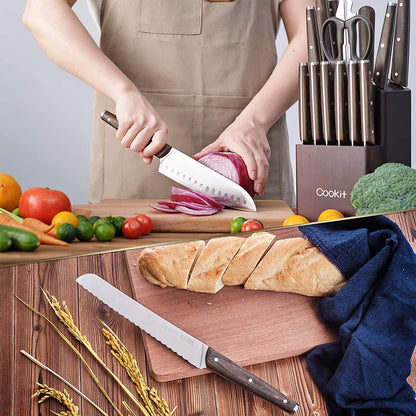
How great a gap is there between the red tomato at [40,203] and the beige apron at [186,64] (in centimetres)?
15

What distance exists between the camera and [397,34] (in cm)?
55

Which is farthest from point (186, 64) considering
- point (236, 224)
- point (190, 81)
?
point (236, 224)

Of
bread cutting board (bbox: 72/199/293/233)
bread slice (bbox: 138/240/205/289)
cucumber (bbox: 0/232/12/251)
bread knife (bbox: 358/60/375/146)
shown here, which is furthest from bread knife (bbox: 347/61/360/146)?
cucumber (bbox: 0/232/12/251)

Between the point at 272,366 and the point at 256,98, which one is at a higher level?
the point at 256,98

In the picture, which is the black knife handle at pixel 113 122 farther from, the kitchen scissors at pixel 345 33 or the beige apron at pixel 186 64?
the kitchen scissors at pixel 345 33

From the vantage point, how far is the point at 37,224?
410mm

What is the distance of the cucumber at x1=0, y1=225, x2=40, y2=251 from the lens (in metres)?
0.36

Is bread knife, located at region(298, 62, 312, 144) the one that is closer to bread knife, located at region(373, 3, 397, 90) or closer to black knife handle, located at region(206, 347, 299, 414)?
bread knife, located at region(373, 3, 397, 90)

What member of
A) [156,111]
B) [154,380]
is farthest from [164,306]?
[156,111]

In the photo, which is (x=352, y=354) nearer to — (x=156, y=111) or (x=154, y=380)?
(x=154, y=380)

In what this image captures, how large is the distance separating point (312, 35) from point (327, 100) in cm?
6

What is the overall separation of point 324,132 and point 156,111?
22 centimetres

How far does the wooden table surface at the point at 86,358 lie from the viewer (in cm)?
34

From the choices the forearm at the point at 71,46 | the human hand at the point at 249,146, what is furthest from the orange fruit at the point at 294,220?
the forearm at the point at 71,46
